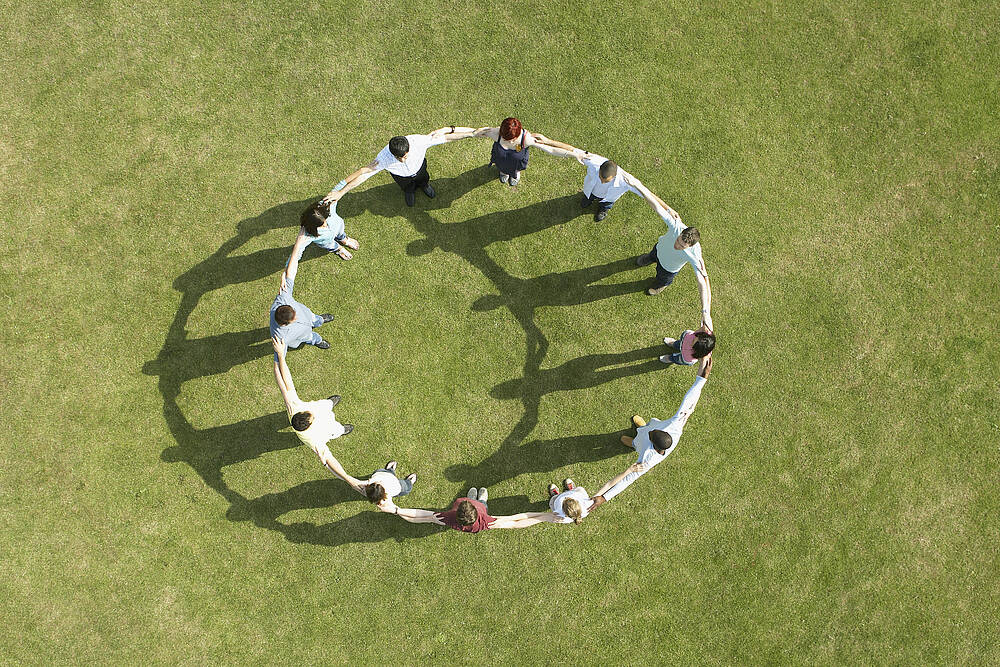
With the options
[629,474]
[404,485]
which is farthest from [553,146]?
[404,485]

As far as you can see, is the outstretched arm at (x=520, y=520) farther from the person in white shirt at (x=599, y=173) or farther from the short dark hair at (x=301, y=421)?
the person in white shirt at (x=599, y=173)

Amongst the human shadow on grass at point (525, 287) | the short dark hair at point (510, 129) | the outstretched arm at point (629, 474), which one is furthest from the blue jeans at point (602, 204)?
the outstretched arm at point (629, 474)

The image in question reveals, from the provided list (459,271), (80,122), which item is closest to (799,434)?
(459,271)

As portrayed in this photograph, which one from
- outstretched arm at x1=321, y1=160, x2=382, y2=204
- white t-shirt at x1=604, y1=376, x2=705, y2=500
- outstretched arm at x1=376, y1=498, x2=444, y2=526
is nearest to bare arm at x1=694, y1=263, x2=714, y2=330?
white t-shirt at x1=604, y1=376, x2=705, y2=500

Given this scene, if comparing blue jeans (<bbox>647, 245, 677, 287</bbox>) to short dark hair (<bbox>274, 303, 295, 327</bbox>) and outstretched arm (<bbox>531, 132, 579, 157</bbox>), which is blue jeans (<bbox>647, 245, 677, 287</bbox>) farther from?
short dark hair (<bbox>274, 303, 295, 327</bbox>)

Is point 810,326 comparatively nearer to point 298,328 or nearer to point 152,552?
point 298,328
